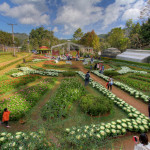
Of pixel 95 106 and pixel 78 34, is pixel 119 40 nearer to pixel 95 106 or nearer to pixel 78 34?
pixel 78 34

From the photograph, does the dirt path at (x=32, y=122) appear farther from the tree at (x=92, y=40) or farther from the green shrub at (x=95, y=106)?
the tree at (x=92, y=40)

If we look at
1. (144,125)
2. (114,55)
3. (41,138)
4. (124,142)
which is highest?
(114,55)

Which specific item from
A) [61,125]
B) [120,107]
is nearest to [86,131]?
[61,125]

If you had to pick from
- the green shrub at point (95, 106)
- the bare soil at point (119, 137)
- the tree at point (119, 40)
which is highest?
the tree at point (119, 40)

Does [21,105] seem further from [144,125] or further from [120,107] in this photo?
[144,125]

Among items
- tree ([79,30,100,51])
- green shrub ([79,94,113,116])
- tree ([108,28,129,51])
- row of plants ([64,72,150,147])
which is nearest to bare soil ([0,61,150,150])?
row of plants ([64,72,150,147])

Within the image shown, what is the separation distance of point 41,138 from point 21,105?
3.63 meters

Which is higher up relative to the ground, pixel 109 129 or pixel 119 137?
pixel 109 129

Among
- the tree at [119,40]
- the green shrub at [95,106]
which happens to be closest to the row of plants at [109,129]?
the green shrub at [95,106]

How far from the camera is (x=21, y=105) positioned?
651cm

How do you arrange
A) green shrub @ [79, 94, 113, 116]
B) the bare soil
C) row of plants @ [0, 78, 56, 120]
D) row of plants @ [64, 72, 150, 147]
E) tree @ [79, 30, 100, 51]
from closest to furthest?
row of plants @ [64, 72, 150, 147] < the bare soil < row of plants @ [0, 78, 56, 120] < green shrub @ [79, 94, 113, 116] < tree @ [79, 30, 100, 51]

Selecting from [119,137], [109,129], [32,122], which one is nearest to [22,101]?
[32,122]

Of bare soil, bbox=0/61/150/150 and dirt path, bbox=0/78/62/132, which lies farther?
bare soil, bbox=0/61/150/150

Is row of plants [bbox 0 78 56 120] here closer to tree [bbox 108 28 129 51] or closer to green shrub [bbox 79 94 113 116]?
green shrub [bbox 79 94 113 116]
